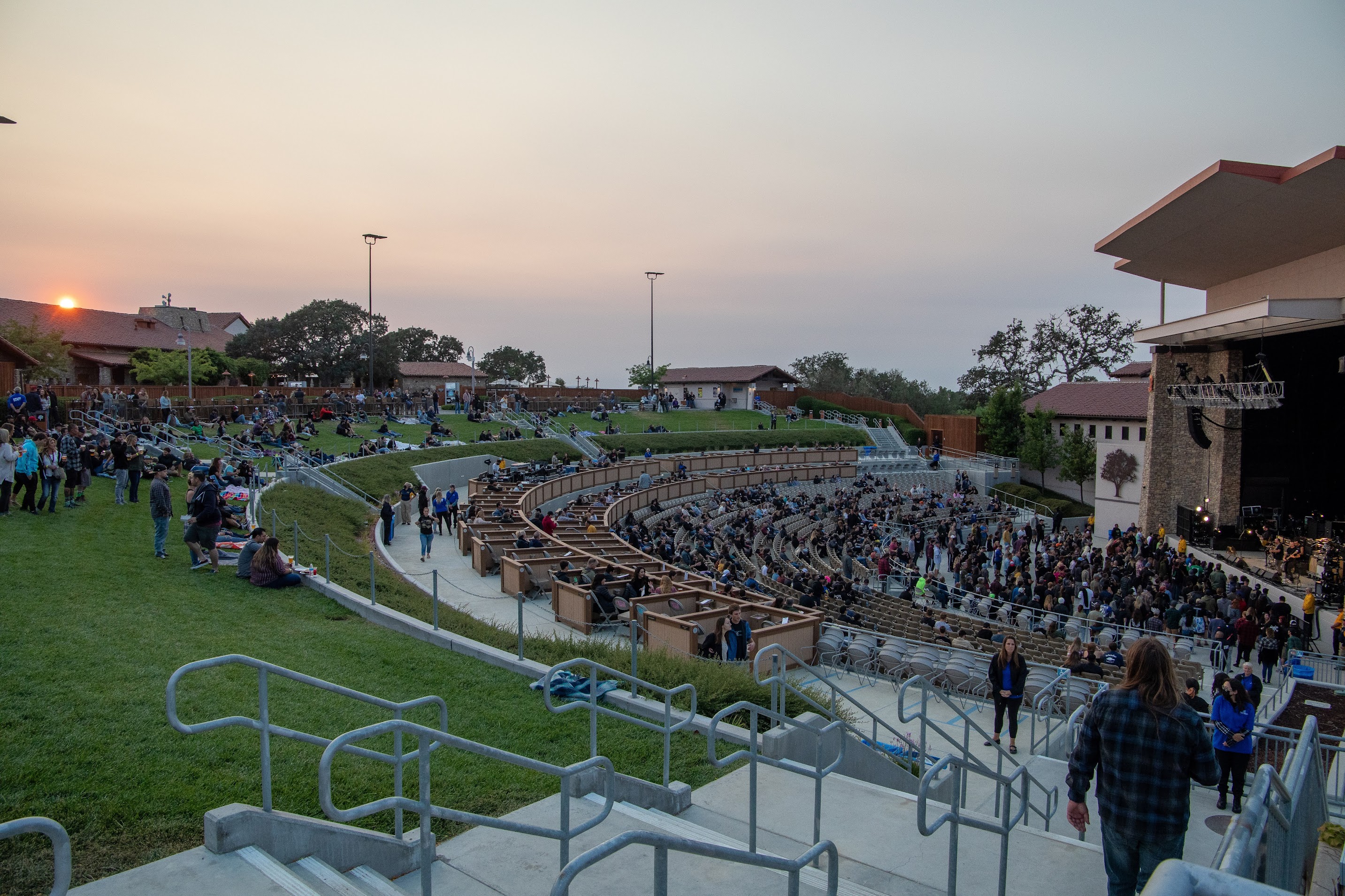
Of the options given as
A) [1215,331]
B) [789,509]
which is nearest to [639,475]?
[789,509]

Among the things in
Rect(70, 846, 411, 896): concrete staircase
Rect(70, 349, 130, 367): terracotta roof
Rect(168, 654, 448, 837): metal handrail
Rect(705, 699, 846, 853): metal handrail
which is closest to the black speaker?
Rect(705, 699, 846, 853): metal handrail

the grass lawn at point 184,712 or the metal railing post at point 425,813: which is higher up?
the metal railing post at point 425,813

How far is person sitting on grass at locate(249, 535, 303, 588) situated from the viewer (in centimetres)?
1162

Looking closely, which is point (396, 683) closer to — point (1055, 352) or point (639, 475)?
point (639, 475)

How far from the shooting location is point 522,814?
525 cm

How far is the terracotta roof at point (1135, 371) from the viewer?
164 ft

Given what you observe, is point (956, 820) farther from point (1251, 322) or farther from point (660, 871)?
point (1251, 322)

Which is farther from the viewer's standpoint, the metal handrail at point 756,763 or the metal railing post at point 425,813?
the metal handrail at point 756,763

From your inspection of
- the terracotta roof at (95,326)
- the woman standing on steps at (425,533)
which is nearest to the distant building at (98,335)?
the terracotta roof at (95,326)

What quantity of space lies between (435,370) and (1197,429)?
5215cm

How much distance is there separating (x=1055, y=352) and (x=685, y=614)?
230 feet

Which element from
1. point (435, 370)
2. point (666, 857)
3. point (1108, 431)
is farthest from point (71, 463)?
point (435, 370)

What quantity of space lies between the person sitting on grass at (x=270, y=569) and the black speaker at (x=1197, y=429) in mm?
29617

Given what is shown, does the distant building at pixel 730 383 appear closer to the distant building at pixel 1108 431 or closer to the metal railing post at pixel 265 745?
the distant building at pixel 1108 431
